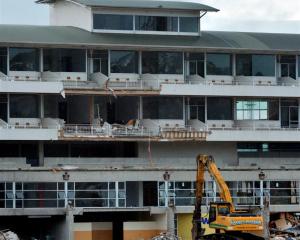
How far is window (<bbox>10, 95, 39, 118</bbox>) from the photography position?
83.9 meters

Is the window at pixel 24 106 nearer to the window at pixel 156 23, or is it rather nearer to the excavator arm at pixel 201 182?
the window at pixel 156 23

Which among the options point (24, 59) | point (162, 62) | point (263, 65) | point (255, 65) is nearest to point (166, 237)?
point (162, 62)

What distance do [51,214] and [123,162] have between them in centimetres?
790

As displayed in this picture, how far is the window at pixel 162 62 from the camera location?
285ft

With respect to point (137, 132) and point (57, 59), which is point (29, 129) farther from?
point (137, 132)

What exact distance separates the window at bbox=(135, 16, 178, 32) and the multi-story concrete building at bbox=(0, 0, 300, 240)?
0.19 feet

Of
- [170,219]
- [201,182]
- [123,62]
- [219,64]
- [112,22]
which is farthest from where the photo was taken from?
[219,64]

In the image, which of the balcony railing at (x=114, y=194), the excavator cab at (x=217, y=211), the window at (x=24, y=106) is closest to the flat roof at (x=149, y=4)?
the window at (x=24, y=106)

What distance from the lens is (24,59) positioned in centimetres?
8469

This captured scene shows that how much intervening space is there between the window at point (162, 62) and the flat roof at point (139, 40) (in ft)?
2.16

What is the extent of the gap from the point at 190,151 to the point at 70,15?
35.3ft

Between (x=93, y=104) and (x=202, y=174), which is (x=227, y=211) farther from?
(x=93, y=104)

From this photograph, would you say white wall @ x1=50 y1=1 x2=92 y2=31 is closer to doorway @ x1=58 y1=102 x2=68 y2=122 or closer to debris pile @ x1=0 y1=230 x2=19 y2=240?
doorway @ x1=58 y1=102 x2=68 y2=122

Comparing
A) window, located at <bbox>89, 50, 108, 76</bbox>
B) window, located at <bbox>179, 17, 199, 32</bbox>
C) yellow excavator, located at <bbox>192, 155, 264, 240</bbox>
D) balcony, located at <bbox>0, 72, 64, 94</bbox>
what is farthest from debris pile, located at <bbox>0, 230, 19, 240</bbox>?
window, located at <bbox>179, 17, 199, 32</bbox>
